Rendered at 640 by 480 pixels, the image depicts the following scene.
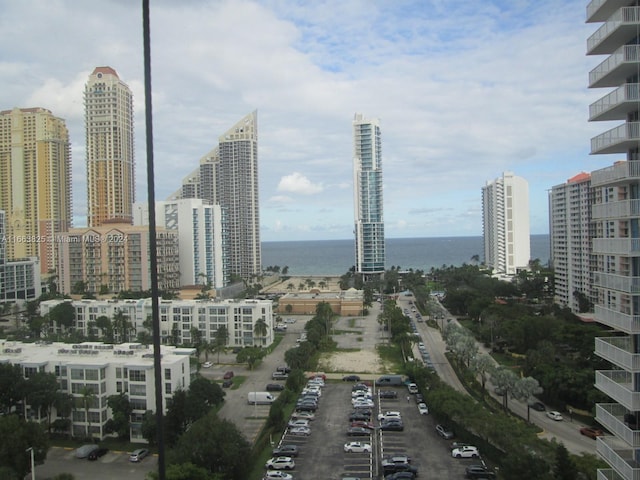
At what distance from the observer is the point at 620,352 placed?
5.48 m

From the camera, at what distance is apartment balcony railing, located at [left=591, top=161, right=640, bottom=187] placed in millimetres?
5293

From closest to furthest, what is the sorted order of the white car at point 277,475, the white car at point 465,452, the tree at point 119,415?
the white car at point 277,475 < the white car at point 465,452 < the tree at point 119,415

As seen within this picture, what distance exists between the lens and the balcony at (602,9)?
5.46 m

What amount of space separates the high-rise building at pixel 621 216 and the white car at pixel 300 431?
8.21 m

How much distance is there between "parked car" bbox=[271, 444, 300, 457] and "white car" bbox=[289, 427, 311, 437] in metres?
0.89

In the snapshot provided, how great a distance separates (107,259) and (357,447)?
2908 cm

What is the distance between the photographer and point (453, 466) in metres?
10.9

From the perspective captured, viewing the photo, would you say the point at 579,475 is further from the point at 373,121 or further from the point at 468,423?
the point at 373,121

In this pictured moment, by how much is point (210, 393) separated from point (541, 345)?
1053cm

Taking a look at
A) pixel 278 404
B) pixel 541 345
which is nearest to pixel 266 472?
pixel 278 404

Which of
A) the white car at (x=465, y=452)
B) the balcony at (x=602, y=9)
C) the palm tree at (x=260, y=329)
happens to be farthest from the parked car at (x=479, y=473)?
the palm tree at (x=260, y=329)

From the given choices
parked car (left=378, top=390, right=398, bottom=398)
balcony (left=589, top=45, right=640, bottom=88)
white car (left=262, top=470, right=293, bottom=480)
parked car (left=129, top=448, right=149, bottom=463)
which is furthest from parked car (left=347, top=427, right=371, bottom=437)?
balcony (left=589, top=45, right=640, bottom=88)

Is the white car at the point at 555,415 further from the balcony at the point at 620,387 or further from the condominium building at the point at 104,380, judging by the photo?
the condominium building at the point at 104,380

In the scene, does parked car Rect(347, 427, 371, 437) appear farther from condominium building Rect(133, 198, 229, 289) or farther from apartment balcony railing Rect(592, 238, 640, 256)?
condominium building Rect(133, 198, 229, 289)
